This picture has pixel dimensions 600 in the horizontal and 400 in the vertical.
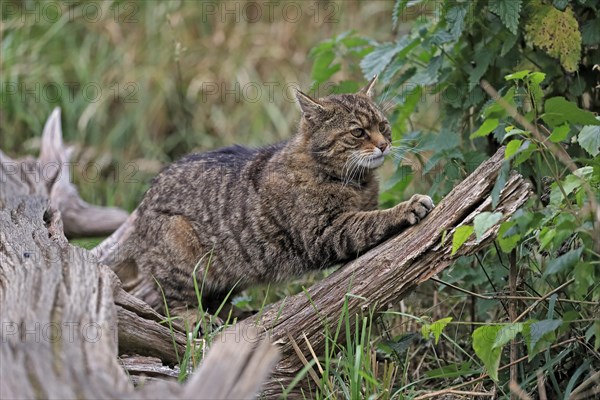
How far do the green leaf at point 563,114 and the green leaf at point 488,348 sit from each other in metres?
0.81

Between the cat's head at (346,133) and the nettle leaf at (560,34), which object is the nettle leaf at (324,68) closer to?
the cat's head at (346,133)

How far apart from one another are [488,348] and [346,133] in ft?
4.83

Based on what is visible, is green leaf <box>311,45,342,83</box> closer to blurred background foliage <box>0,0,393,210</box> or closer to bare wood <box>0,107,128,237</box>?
bare wood <box>0,107,128,237</box>

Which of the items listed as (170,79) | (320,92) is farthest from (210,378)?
(170,79)

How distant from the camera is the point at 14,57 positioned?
7.81 m

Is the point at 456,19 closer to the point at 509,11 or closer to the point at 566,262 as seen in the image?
the point at 509,11

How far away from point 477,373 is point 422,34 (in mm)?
1685

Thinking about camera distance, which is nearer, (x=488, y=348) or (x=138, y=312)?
(x=488, y=348)

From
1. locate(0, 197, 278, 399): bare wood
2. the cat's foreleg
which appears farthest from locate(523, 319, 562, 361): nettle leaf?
locate(0, 197, 278, 399): bare wood

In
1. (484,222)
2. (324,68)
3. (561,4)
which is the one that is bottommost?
(484,222)

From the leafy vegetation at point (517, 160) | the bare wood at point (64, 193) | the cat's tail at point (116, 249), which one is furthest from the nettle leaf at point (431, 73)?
the bare wood at point (64, 193)

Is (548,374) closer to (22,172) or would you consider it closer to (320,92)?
(22,172)

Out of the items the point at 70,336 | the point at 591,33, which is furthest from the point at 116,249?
the point at 591,33

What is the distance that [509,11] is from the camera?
3895 millimetres
